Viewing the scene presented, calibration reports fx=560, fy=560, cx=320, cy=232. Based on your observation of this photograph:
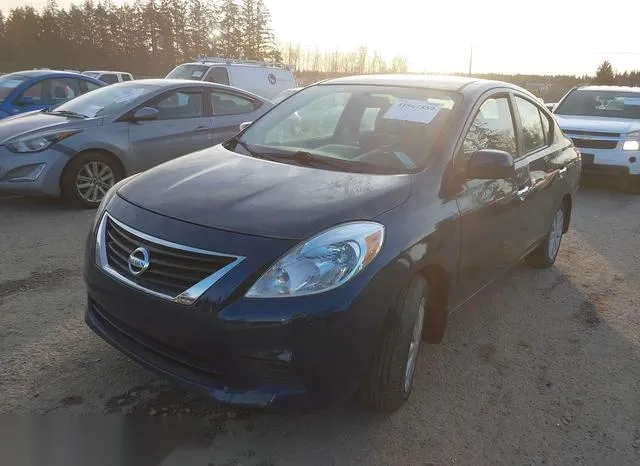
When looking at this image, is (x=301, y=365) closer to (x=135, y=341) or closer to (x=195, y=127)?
(x=135, y=341)

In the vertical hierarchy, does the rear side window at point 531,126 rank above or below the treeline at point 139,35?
below

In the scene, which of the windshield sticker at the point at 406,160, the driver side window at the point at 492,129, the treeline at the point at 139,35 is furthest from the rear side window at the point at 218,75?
the treeline at the point at 139,35

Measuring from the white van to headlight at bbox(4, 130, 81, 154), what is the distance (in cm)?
891

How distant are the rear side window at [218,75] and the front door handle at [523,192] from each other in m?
12.8

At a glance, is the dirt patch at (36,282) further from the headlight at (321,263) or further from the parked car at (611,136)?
the parked car at (611,136)

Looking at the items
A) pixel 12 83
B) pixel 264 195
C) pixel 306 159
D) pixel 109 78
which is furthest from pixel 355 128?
pixel 109 78

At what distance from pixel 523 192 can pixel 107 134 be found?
4.88m

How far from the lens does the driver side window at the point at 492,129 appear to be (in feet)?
11.3

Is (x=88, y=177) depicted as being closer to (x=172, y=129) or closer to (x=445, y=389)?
(x=172, y=129)

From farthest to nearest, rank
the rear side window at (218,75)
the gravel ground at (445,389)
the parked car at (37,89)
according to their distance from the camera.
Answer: the rear side window at (218,75) < the parked car at (37,89) < the gravel ground at (445,389)

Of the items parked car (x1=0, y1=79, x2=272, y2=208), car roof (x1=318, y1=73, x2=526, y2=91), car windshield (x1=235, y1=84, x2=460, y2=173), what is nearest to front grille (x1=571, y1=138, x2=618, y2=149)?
parked car (x1=0, y1=79, x2=272, y2=208)

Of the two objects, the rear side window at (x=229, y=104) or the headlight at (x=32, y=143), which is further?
the rear side window at (x=229, y=104)

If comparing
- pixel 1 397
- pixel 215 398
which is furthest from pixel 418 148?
pixel 1 397

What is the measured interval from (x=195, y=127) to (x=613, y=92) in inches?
302
